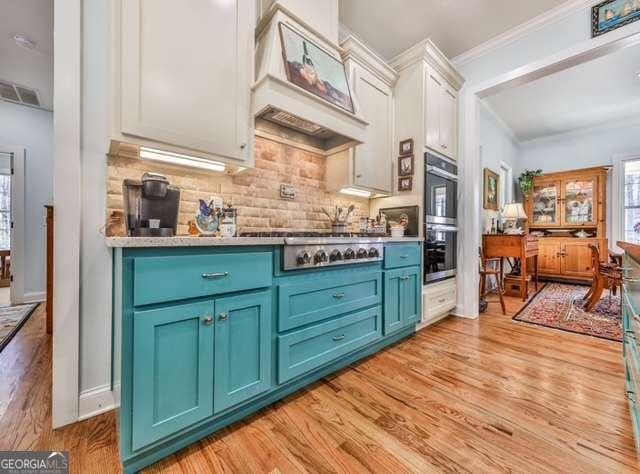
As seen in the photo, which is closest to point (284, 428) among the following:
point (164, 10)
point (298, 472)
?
point (298, 472)

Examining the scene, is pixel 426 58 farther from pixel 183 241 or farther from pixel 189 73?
pixel 183 241

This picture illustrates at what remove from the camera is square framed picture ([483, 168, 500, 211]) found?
448 cm

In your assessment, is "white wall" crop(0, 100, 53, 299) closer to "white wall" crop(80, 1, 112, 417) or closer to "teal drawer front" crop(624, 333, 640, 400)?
"white wall" crop(80, 1, 112, 417)

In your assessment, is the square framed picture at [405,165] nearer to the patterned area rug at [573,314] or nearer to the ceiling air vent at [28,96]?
the patterned area rug at [573,314]

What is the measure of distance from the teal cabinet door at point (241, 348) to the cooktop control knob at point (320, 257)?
13.5 inches

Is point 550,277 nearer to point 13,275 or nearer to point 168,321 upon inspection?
point 168,321

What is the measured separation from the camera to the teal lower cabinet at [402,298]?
7.23 feet

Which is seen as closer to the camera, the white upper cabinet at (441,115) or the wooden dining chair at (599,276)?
the white upper cabinet at (441,115)

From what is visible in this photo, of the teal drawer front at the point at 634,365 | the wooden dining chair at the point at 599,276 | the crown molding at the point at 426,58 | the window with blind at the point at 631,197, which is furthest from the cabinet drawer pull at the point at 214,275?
the window with blind at the point at 631,197

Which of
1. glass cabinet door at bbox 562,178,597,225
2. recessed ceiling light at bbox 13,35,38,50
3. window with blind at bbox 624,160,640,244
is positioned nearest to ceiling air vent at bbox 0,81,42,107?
recessed ceiling light at bbox 13,35,38,50

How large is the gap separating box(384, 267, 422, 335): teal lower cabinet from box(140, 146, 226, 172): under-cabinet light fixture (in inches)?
57.0

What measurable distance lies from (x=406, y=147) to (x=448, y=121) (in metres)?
0.71

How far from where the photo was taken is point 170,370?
1126 millimetres

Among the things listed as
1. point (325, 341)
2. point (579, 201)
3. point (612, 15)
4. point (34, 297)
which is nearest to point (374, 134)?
point (325, 341)
